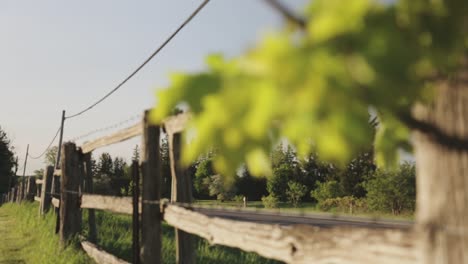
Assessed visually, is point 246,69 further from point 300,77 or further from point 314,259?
point 314,259

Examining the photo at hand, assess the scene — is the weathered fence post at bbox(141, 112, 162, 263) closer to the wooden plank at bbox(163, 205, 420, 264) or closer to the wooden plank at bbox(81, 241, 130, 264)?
the wooden plank at bbox(81, 241, 130, 264)

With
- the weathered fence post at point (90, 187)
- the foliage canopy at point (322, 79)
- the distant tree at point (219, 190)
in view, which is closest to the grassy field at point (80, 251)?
the weathered fence post at point (90, 187)

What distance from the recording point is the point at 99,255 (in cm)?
643

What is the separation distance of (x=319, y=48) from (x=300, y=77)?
10 centimetres

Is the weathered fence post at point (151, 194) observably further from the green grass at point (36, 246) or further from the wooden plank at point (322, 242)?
the green grass at point (36, 246)

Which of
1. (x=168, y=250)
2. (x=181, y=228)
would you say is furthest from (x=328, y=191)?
(x=181, y=228)

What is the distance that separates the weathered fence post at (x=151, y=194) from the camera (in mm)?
4824

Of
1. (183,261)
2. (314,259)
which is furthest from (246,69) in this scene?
(183,261)

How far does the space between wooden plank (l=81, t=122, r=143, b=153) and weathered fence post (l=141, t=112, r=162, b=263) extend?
0.23 meters

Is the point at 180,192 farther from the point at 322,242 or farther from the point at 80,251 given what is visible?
the point at 80,251

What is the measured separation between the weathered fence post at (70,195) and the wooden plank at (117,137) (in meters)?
0.70

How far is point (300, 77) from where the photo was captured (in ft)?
3.99

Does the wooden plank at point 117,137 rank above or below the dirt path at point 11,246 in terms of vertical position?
above

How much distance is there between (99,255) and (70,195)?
2.29 m
